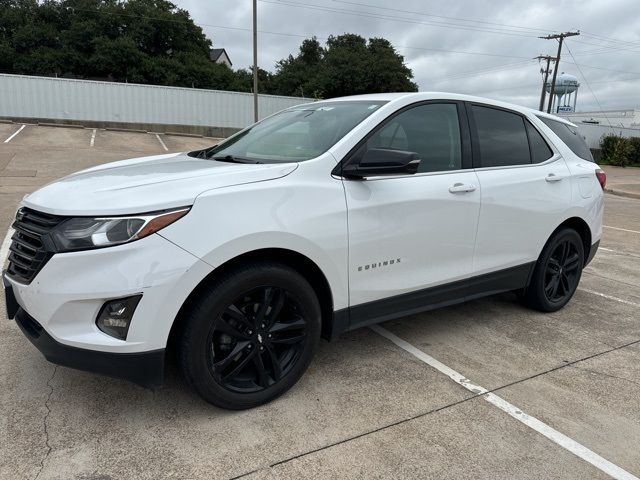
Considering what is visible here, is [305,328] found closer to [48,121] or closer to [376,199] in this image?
[376,199]

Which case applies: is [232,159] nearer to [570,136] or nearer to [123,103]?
[570,136]

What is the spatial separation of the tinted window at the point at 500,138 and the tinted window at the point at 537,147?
0.07m

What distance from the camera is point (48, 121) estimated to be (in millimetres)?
25312

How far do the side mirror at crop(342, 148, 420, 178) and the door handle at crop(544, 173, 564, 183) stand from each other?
1.72 meters

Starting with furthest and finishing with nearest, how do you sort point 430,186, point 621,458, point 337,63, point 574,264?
1. point 337,63
2. point 574,264
3. point 430,186
4. point 621,458

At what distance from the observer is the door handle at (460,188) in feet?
10.9

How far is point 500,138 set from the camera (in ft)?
12.6

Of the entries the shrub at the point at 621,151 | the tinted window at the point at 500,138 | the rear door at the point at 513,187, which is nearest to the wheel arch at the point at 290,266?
the rear door at the point at 513,187

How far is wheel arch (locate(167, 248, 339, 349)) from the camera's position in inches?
95.1

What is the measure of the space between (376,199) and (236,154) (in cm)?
104

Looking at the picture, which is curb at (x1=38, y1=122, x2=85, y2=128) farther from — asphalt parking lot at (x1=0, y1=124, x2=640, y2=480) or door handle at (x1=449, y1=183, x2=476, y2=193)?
door handle at (x1=449, y1=183, x2=476, y2=193)

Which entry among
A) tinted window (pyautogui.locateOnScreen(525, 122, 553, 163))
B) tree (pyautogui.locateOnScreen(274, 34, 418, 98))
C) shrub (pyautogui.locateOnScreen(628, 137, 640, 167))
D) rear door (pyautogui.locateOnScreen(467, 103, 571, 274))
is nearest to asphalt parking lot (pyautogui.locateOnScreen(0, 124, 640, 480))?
rear door (pyautogui.locateOnScreen(467, 103, 571, 274))

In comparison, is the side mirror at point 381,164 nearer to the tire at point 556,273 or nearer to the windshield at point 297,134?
the windshield at point 297,134

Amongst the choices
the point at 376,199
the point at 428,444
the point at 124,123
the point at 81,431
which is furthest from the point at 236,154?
the point at 124,123
